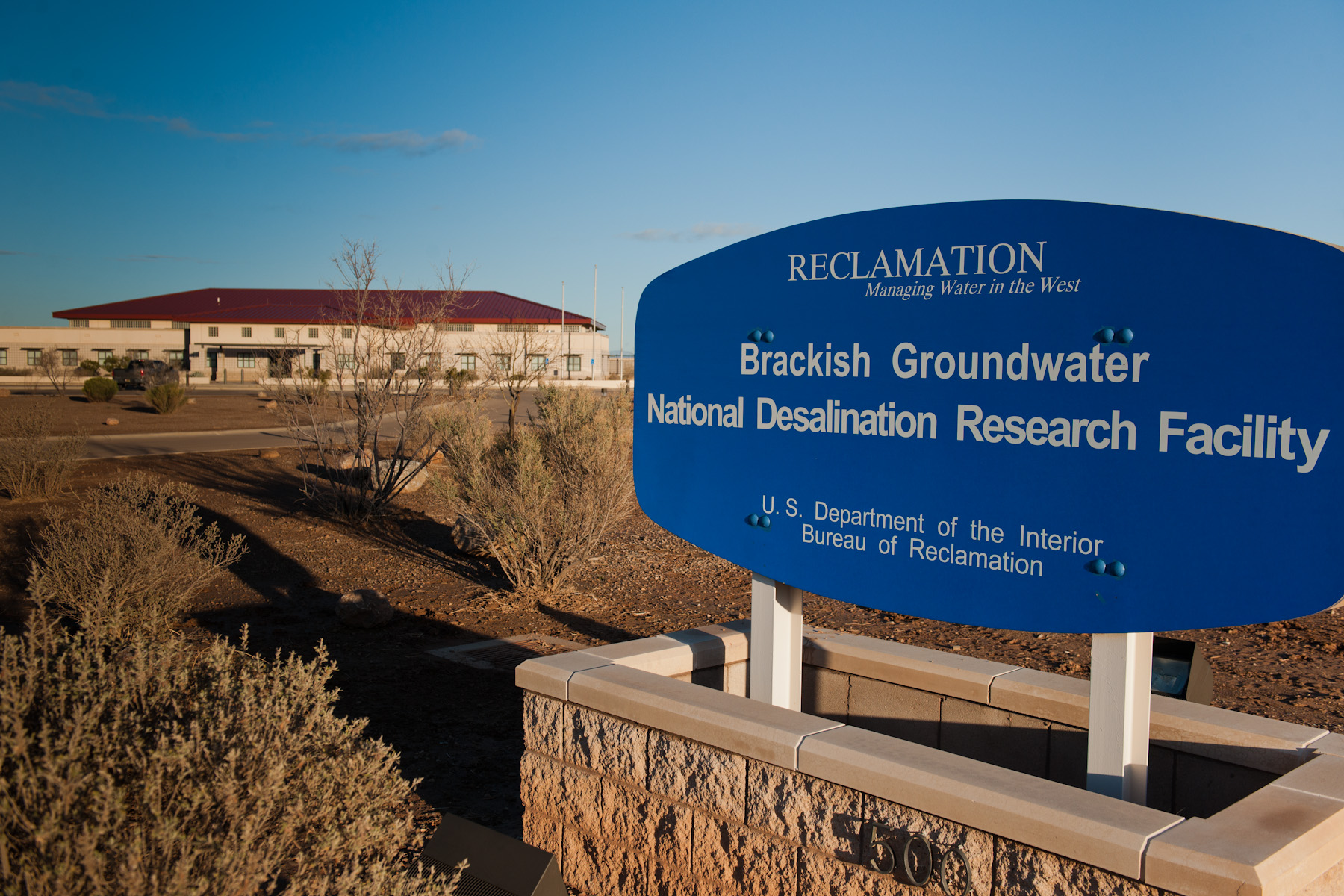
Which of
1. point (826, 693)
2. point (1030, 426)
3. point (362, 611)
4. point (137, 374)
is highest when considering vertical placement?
point (137, 374)

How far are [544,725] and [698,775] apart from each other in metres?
0.76

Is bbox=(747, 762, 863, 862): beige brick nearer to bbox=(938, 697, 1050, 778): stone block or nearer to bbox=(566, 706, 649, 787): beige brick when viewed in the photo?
bbox=(566, 706, 649, 787): beige brick

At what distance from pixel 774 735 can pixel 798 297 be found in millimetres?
1464

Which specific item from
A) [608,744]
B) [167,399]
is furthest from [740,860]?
[167,399]

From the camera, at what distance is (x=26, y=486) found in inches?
500

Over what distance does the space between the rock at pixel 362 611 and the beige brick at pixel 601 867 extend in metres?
4.60

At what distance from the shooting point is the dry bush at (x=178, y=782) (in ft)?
6.14

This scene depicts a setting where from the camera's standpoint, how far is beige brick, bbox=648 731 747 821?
287 centimetres

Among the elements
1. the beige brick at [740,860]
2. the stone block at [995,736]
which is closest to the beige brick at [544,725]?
the beige brick at [740,860]

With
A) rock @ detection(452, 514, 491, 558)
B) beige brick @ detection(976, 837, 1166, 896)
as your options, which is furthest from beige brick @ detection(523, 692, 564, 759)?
rock @ detection(452, 514, 491, 558)

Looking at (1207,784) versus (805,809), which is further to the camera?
(1207,784)

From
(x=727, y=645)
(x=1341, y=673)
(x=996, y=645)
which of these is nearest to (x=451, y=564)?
(x=996, y=645)

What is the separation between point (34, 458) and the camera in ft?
42.1

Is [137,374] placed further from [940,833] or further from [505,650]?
[940,833]
